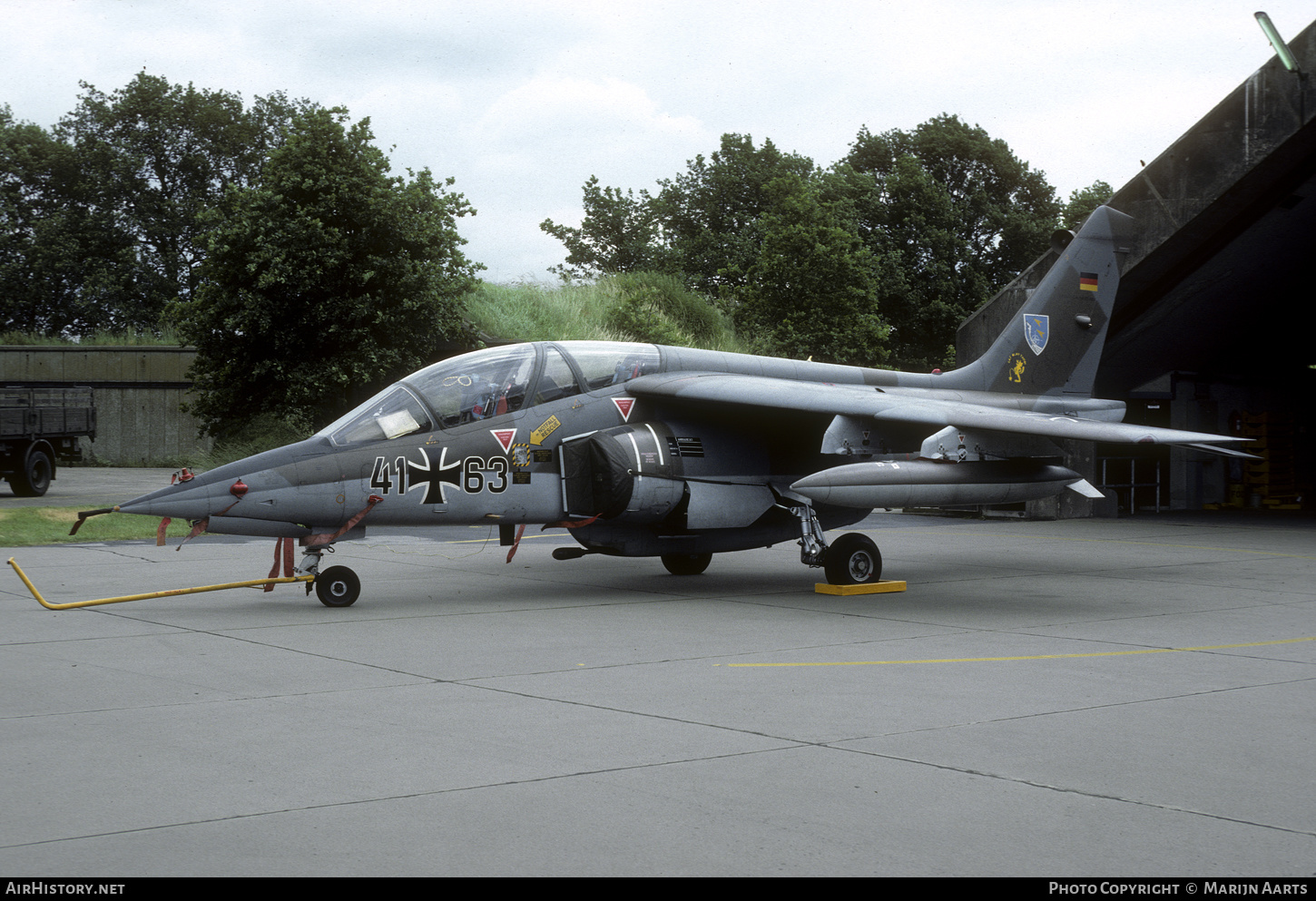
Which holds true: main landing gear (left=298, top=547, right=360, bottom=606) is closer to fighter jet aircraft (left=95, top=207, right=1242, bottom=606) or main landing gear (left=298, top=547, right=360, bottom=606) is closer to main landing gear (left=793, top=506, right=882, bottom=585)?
fighter jet aircraft (left=95, top=207, right=1242, bottom=606)

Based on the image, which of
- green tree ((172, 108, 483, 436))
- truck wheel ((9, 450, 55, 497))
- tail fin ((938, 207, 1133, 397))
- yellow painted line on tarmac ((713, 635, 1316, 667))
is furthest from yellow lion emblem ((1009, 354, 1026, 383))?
truck wheel ((9, 450, 55, 497))

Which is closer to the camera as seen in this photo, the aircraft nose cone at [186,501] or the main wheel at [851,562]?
the aircraft nose cone at [186,501]

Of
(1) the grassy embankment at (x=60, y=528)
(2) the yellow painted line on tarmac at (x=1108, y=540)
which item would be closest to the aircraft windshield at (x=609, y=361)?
(1) the grassy embankment at (x=60, y=528)

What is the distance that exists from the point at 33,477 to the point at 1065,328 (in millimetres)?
21188

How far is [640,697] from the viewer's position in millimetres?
6777

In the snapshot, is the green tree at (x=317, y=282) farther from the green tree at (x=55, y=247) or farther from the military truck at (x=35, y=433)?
the green tree at (x=55, y=247)

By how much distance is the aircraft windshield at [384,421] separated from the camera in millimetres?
10570

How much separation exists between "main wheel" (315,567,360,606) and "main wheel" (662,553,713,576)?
4242 mm

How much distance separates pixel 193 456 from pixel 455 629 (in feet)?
107

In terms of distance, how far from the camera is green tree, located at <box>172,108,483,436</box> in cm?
2806

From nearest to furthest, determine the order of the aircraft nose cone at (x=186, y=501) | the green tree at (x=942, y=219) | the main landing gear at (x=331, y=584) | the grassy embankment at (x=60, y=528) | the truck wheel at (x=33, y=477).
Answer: the aircraft nose cone at (x=186, y=501) → the main landing gear at (x=331, y=584) → the grassy embankment at (x=60, y=528) → the truck wheel at (x=33, y=477) → the green tree at (x=942, y=219)

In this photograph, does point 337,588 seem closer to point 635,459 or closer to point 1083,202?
point 635,459

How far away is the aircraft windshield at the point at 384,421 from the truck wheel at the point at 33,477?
1723 centimetres

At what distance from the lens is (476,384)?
1110 centimetres
